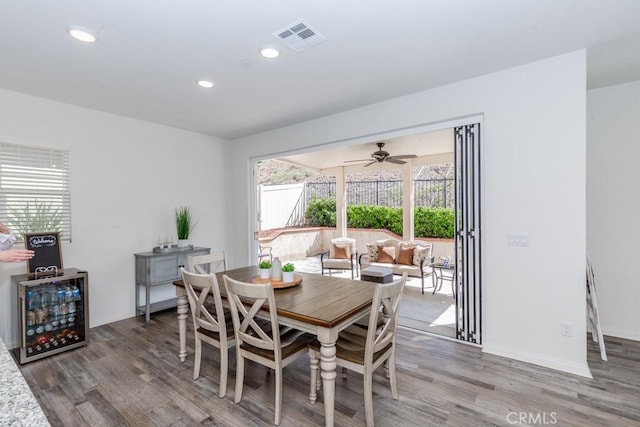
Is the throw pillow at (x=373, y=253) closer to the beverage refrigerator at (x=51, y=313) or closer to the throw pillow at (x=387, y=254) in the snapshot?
the throw pillow at (x=387, y=254)

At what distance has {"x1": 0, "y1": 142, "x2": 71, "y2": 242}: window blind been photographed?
3.28m

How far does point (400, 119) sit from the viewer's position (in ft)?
11.5

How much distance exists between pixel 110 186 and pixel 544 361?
500 centimetres

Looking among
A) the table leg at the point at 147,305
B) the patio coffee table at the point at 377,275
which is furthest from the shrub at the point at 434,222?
the table leg at the point at 147,305

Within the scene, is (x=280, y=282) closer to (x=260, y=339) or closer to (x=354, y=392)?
(x=260, y=339)

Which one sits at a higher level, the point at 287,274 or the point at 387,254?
the point at 287,274

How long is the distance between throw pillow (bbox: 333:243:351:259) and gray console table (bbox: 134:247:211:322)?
3.07 metres

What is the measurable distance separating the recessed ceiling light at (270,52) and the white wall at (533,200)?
5.51ft

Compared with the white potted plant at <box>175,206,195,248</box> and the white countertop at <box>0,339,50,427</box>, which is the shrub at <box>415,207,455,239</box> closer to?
the white potted plant at <box>175,206,195,248</box>

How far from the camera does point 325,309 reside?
2082mm

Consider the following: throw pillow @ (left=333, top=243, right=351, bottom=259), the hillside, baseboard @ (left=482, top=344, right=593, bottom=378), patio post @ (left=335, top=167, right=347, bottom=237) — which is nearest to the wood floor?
baseboard @ (left=482, top=344, right=593, bottom=378)

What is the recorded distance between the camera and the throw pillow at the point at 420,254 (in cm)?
549

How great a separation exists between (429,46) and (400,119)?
3.51 feet

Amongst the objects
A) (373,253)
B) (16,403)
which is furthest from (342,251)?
(16,403)
